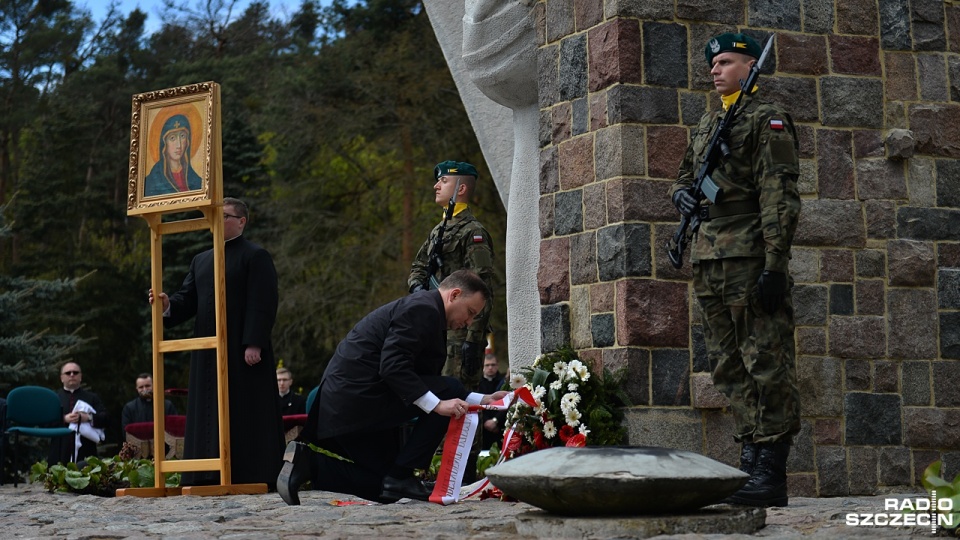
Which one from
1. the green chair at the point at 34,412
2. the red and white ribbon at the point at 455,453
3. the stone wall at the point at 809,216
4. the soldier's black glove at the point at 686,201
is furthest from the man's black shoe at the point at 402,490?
the green chair at the point at 34,412

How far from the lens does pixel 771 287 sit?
574cm

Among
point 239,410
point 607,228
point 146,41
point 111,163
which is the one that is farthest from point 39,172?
point 607,228

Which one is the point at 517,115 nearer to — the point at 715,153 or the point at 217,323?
the point at 217,323

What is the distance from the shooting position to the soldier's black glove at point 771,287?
18.8 ft

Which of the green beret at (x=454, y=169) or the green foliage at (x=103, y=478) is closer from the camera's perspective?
the green beret at (x=454, y=169)

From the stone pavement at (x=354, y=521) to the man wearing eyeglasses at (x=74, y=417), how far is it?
5286 mm

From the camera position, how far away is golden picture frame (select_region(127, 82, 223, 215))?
8125 mm

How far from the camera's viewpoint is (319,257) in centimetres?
2338

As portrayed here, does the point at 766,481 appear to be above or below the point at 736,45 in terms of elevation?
below

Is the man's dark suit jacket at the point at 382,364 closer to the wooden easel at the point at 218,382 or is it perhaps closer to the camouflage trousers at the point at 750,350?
the camouflage trousers at the point at 750,350

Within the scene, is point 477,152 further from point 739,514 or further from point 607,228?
point 739,514

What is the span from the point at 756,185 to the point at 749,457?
3.91ft

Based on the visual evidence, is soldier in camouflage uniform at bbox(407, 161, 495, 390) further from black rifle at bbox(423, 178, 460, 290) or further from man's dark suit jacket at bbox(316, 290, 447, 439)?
man's dark suit jacket at bbox(316, 290, 447, 439)

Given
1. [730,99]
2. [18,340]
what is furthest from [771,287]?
[18,340]
